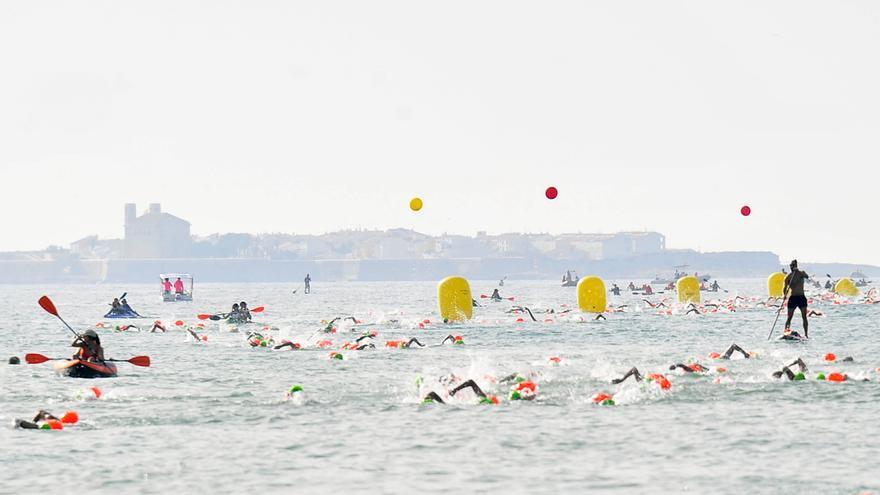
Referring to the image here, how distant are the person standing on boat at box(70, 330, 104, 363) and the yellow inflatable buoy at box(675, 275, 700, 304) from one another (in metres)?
52.6

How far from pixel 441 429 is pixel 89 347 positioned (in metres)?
11.1

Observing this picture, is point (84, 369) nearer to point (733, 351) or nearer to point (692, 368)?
point (692, 368)

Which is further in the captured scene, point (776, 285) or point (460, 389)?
point (776, 285)

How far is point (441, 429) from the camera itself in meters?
20.3

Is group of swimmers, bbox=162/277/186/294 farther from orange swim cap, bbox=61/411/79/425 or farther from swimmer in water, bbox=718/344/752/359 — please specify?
orange swim cap, bbox=61/411/79/425

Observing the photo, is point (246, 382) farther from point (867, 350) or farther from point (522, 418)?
point (867, 350)

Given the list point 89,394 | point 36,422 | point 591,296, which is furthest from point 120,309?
point 36,422

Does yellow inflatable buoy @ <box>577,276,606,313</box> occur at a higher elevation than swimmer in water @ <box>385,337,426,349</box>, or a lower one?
higher

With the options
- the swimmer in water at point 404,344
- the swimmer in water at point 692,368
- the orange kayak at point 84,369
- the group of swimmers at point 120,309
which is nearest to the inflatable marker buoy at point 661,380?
the swimmer in water at point 692,368

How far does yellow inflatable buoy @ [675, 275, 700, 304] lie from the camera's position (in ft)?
252

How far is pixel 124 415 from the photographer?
22703 millimetres

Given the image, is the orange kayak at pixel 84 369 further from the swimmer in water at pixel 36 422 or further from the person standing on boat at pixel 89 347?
the swimmer in water at pixel 36 422

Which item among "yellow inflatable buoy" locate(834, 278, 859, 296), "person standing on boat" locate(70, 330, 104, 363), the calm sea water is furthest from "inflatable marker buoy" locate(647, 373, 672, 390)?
"yellow inflatable buoy" locate(834, 278, 859, 296)

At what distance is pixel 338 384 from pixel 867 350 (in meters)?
15.6
